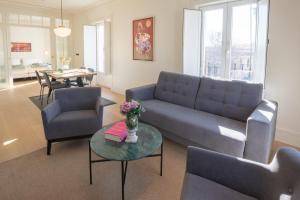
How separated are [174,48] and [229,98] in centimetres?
201

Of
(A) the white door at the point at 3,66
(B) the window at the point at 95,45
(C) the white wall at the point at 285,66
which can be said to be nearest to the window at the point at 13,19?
(A) the white door at the point at 3,66

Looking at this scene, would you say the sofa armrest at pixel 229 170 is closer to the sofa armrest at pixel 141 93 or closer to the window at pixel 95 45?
the sofa armrest at pixel 141 93

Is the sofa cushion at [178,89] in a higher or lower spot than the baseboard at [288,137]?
higher

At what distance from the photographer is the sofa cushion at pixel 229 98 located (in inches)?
108

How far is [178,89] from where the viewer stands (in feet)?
11.6

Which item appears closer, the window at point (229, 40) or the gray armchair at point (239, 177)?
the gray armchair at point (239, 177)

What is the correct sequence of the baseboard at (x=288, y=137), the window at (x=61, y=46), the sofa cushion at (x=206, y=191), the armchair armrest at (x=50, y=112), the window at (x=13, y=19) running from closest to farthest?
1. the sofa cushion at (x=206, y=191)
2. the armchair armrest at (x=50, y=112)
3. the baseboard at (x=288, y=137)
4. the window at (x=13, y=19)
5. the window at (x=61, y=46)

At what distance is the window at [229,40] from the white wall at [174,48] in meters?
0.21

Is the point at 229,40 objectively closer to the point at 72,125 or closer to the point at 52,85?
the point at 72,125

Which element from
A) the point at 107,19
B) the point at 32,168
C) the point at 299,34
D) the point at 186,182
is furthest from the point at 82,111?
the point at 107,19

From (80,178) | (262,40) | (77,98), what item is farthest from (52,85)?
(262,40)

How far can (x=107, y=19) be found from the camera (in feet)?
21.4

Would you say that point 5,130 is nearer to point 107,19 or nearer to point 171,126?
point 171,126

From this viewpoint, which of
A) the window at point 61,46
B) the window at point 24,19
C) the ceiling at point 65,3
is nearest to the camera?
the ceiling at point 65,3
